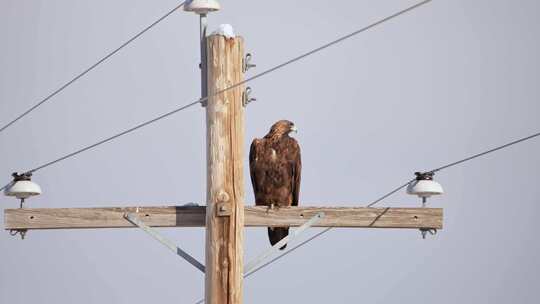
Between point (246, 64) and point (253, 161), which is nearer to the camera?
point (246, 64)

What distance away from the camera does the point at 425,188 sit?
11.7m

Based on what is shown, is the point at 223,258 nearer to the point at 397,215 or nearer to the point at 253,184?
the point at 397,215

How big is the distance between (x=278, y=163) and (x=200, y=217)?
4.84m

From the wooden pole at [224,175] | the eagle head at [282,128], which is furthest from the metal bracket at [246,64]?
the eagle head at [282,128]

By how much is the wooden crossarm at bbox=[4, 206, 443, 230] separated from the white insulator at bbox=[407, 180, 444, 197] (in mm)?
156

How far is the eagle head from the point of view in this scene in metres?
15.3

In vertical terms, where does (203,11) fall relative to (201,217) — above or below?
above

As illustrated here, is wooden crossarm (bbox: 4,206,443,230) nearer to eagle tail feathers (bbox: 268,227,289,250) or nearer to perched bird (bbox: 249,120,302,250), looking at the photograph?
eagle tail feathers (bbox: 268,227,289,250)

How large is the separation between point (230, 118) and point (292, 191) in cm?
518

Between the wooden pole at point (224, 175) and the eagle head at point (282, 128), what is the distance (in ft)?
16.3

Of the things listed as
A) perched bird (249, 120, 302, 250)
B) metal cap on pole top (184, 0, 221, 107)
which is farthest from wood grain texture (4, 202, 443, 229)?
perched bird (249, 120, 302, 250)

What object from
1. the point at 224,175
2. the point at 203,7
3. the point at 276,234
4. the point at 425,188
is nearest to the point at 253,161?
the point at 276,234

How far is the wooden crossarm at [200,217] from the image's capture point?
35.4 feet

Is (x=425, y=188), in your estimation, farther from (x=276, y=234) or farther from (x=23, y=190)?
(x=23, y=190)
